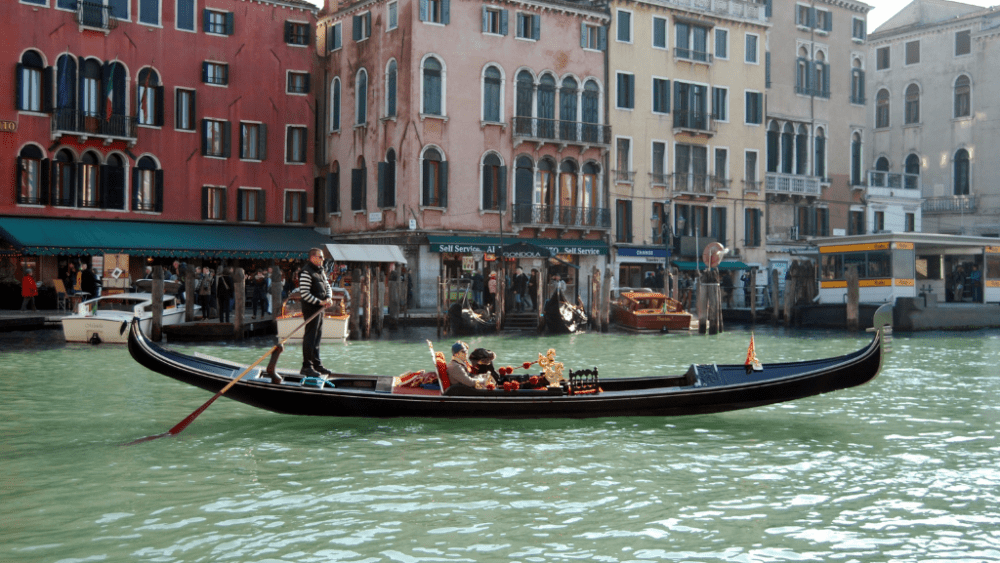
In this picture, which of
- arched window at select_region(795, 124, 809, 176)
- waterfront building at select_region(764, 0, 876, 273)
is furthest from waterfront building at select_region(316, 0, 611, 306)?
arched window at select_region(795, 124, 809, 176)

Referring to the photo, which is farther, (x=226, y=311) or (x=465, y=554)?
(x=226, y=311)

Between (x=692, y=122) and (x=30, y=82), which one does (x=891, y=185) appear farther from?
(x=30, y=82)

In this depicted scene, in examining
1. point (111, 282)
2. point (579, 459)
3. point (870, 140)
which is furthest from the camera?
point (870, 140)

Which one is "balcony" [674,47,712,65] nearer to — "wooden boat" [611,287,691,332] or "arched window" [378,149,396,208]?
"arched window" [378,149,396,208]

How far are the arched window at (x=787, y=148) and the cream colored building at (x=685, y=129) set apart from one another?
1.48 meters

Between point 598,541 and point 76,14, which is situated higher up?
point 76,14

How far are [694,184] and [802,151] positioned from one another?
5806 millimetres

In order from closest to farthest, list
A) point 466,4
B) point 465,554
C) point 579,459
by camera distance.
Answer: point 465,554 → point 579,459 → point 466,4

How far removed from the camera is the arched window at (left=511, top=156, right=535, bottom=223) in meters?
30.4

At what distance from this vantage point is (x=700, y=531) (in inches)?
256

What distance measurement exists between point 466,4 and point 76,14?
1062 cm

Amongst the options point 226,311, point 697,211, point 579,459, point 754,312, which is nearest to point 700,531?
point 579,459

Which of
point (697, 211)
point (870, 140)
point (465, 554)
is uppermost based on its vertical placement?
point (870, 140)

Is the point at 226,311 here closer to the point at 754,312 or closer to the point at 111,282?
the point at 111,282
